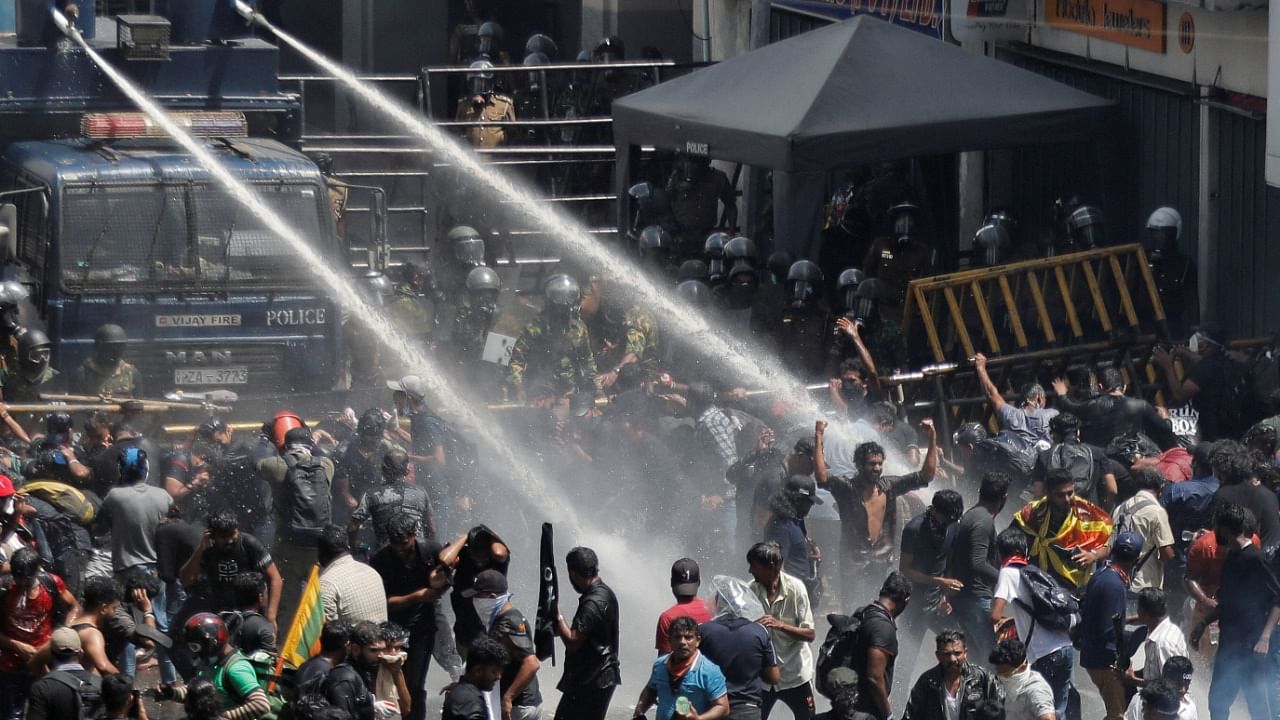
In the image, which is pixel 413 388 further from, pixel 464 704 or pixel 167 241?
pixel 464 704

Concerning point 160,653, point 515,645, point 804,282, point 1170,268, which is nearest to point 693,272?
point 804,282

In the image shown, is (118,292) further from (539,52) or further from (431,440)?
(539,52)

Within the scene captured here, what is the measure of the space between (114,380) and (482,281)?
12.8 feet

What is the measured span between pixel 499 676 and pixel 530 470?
16.2 feet

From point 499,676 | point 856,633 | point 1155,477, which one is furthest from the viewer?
point 1155,477

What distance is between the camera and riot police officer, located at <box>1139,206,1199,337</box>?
1395 centimetres

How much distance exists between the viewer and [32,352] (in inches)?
510

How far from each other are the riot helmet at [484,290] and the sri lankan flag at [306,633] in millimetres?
7274

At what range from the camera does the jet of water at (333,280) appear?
12891mm

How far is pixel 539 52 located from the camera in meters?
22.6

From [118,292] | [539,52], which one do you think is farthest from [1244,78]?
[539,52]

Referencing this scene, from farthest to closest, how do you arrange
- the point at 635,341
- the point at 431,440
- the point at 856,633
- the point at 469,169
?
the point at 469,169 → the point at 635,341 → the point at 431,440 → the point at 856,633

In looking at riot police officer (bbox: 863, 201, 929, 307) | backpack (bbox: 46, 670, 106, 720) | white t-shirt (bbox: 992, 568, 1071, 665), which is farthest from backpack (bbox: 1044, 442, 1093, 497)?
backpack (bbox: 46, 670, 106, 720)

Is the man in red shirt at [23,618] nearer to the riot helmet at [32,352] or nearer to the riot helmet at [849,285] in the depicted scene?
the riot helmet at [32,352]
